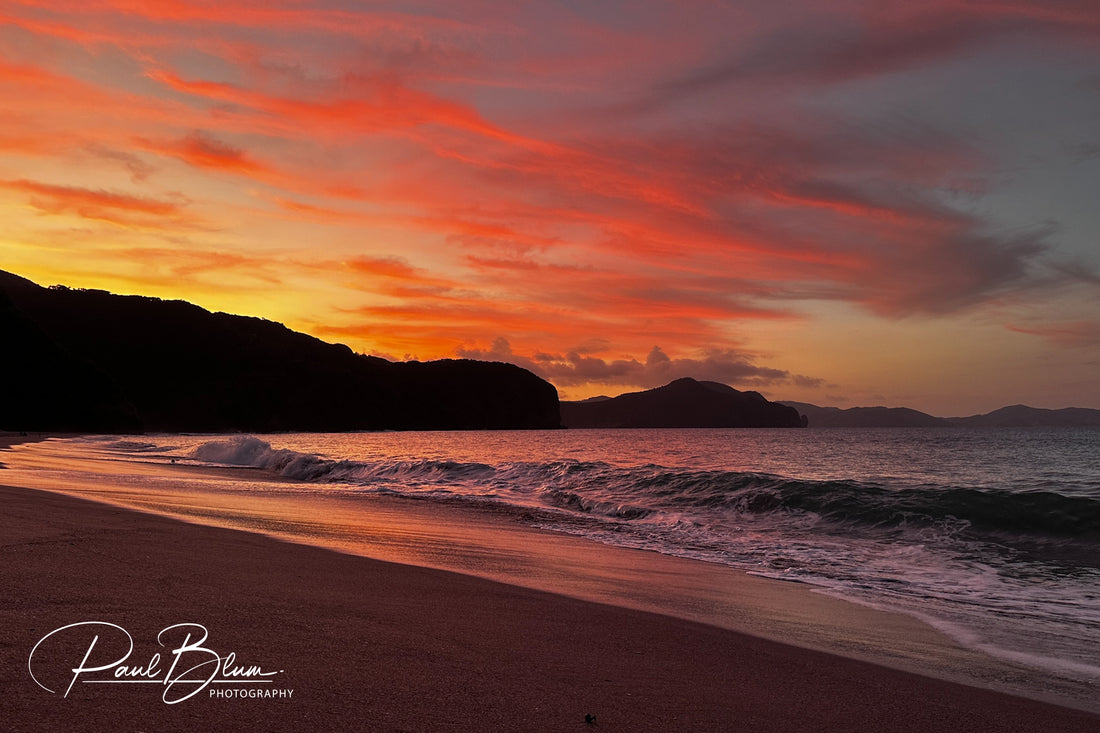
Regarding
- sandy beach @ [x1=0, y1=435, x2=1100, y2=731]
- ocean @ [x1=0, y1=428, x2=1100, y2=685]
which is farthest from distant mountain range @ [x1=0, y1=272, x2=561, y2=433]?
sandy beach @ [x1=0, y1=435, x2=1100, y2=731]

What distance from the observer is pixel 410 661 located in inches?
137

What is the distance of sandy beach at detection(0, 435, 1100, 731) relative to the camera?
9.00 ft

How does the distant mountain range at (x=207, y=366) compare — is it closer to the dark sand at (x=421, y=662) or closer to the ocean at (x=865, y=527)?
the ocean at (x=865, y=527)

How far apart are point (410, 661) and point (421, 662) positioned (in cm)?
6

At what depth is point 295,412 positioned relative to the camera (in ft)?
556

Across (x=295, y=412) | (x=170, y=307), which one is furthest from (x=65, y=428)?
(x=170, y=307)

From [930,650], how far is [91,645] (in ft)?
18.4

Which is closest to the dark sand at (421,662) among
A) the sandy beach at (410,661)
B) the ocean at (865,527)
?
the sandy beach at (410,661)

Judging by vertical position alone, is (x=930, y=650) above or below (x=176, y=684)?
below

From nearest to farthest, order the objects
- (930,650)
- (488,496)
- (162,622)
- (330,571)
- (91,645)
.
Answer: (91,645) → (162,622) → (930,650) → (330,571) → (488,496)

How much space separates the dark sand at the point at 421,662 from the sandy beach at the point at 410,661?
14 millimetres

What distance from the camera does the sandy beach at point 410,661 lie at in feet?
9.00

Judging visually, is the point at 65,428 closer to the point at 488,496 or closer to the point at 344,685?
the point at 488,496

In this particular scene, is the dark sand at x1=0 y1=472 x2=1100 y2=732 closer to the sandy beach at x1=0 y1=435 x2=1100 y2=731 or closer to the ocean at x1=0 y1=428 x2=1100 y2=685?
the sandy beach at x1=0 y1=435 x2=1100 y2=731
